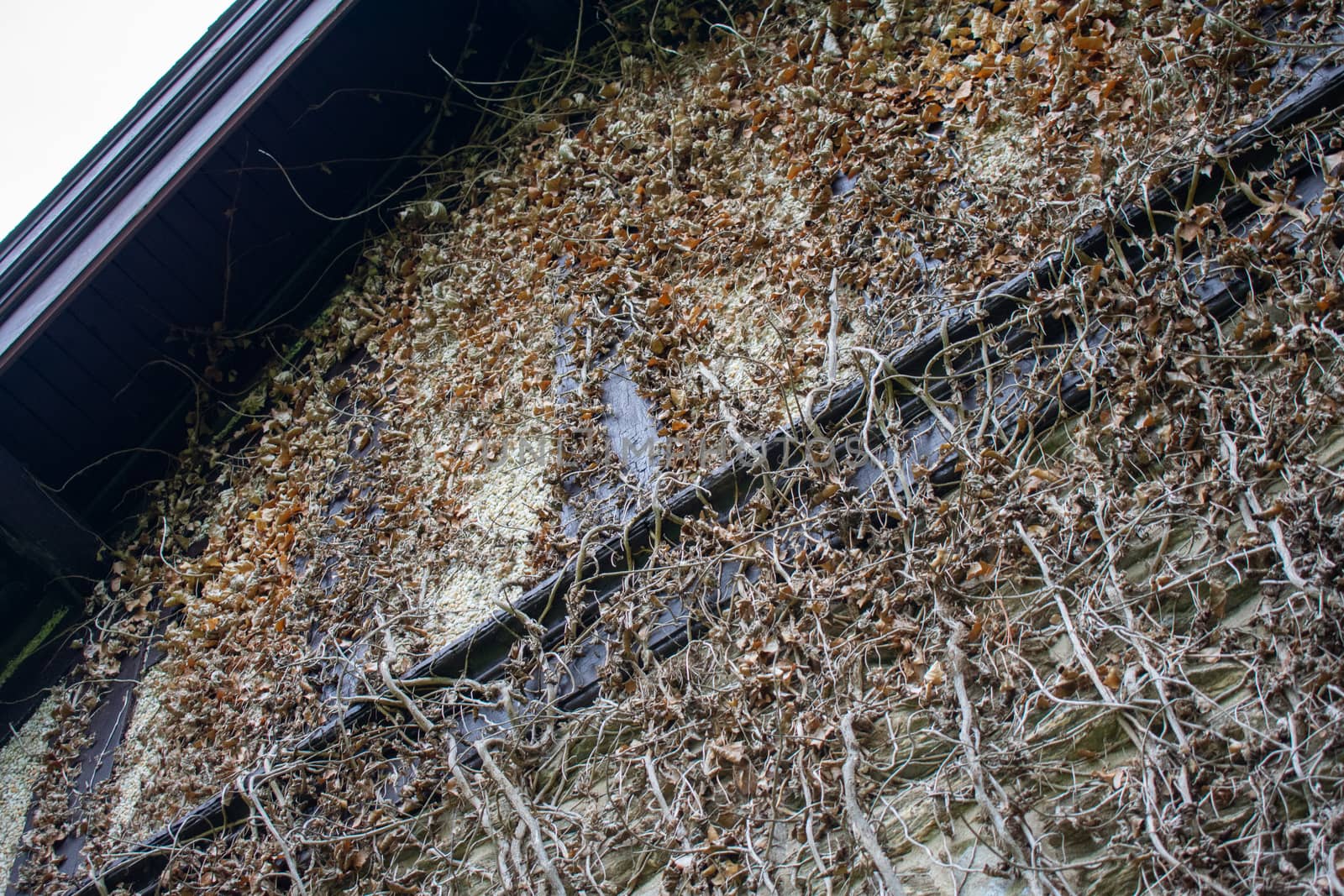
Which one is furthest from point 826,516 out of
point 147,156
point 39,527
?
point 39,527

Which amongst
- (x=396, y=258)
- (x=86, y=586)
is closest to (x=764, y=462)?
(x=396, y=258)

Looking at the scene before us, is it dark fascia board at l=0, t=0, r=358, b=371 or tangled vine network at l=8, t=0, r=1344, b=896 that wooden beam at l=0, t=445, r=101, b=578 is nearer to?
tangled vine network at l=8, t=0, r=1344, b=896

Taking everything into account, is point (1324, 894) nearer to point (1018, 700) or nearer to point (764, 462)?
point (1018, 700)

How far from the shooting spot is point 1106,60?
111 inches

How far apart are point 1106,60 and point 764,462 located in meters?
1.52

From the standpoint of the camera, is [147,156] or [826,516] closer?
[826,516]

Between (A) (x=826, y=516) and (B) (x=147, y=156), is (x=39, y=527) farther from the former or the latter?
(A) (x=826, y=516)

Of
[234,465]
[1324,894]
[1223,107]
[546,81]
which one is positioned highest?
[546,81]

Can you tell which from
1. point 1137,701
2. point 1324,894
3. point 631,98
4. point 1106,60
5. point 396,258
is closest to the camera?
point 1324,894

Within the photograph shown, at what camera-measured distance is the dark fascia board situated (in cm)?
374

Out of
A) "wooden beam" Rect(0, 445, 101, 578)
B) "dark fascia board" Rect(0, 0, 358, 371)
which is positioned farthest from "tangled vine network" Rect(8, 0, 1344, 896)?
"dark fascia board" Rect(0, 0, 358, 371)

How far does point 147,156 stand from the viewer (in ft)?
12.5

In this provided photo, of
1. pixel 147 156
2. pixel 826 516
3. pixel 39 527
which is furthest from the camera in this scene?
pixel 39 527

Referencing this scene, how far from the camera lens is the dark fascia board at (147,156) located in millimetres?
3742
